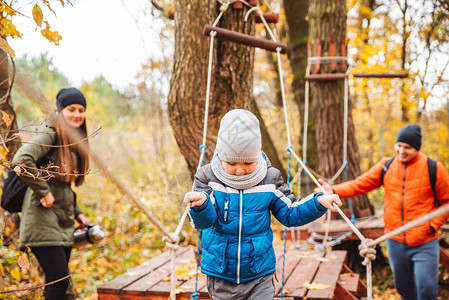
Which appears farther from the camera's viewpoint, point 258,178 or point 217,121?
point 217,121

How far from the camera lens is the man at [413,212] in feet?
9.86

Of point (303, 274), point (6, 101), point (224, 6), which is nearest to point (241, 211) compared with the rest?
point (303, 274)

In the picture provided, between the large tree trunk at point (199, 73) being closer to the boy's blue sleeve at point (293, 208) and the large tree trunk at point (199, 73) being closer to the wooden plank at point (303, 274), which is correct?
the wooden plank at point (303, 274)

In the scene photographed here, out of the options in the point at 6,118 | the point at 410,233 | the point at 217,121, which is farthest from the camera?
the point at 217,121

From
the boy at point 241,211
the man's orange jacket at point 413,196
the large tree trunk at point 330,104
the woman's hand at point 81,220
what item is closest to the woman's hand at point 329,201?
the boy at point 241,211

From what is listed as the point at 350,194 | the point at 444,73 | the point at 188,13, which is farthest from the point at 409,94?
the point at 188,13

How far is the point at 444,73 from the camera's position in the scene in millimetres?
7000

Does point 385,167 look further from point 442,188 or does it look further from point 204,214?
point 204,214

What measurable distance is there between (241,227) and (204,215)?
25 cm

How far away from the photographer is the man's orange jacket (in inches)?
118

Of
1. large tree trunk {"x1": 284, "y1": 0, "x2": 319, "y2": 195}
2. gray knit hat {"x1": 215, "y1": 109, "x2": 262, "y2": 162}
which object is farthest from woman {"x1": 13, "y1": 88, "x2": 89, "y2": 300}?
large tree trunk {"x1": 284, "y1": 0, "x2": 319, "y2": 195}

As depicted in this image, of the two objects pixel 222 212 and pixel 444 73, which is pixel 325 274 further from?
pixel 444 73

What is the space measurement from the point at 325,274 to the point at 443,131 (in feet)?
20.2

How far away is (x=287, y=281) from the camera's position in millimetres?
3148
